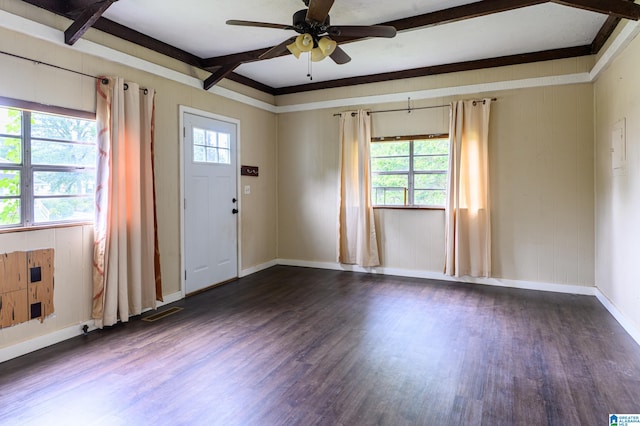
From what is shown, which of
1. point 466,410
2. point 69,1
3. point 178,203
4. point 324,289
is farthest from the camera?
point 324,289

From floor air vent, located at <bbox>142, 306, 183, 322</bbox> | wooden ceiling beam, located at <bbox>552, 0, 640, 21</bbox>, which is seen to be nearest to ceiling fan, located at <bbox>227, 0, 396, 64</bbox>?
wooden ceiling beam, located at <bbox>552, 0, 640, 21</bbox>

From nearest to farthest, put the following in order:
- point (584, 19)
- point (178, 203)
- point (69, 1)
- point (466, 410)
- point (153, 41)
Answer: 1. point (466, 410)
2. point (69, 1)
3. point (584, 19)
4. point (153, 41)
5. point (178, 203)

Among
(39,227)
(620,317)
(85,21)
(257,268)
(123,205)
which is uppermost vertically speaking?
(85,21)

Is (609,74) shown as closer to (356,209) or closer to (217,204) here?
(356,209)

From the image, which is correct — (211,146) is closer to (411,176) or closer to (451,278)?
(411,176)

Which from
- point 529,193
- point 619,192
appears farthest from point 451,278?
point 619,192

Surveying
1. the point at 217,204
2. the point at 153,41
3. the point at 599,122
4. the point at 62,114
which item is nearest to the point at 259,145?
the point at 217,204

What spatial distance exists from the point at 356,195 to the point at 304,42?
10.0 feet

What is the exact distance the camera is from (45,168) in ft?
10.2

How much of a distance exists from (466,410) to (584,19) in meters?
3.77

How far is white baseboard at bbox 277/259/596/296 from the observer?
181 inches

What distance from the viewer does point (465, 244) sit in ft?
16.5

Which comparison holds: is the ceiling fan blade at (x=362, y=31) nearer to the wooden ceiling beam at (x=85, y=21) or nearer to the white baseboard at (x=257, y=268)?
the wooden ceiling beam at (x=85, y=21)

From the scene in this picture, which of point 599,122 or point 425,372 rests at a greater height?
point 599,122
